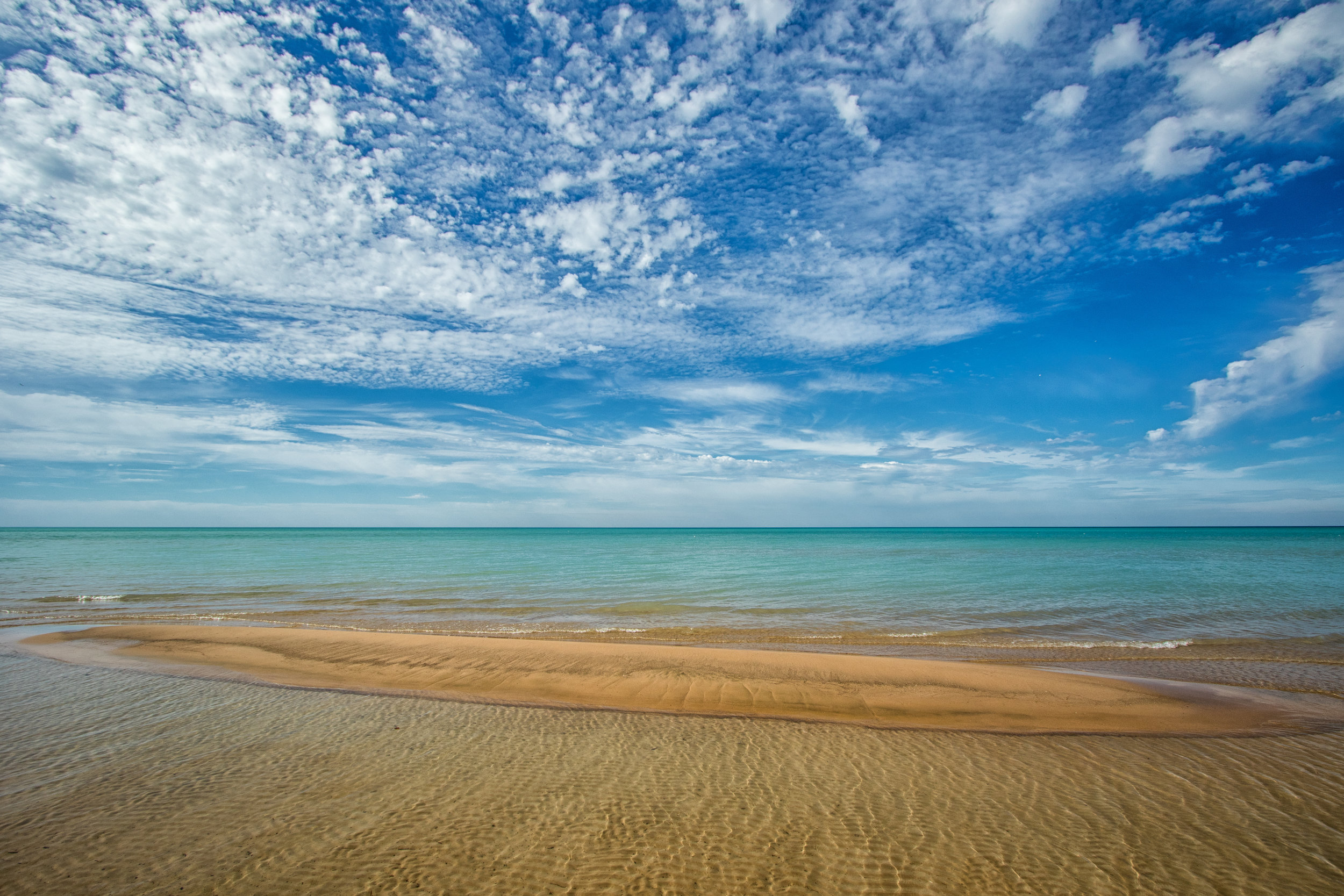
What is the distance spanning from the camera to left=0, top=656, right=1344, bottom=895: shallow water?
4.62 meters

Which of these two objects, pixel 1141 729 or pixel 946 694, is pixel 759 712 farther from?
pixel 1141 729

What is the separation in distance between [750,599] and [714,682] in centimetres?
1291

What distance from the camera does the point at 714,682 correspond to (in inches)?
411

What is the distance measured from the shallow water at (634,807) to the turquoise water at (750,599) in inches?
298

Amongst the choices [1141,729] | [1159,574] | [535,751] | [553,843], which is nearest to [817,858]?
[553,843]

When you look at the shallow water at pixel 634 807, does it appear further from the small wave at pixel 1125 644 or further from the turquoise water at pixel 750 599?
the turquoise water at pixel 750 599

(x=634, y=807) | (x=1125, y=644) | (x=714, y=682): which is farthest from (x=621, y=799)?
(x=1125, y=644)

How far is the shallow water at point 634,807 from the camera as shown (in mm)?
4625

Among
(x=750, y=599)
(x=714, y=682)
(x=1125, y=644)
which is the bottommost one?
(x=750, y=599)

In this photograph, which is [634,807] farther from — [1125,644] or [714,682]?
[1125,644]

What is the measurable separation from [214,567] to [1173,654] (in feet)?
155

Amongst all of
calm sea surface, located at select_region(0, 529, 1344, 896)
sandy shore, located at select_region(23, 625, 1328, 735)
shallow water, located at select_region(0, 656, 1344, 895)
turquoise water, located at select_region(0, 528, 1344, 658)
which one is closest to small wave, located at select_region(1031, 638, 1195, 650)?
turquoise water, located at select_region(0, 528, 1344, 658)

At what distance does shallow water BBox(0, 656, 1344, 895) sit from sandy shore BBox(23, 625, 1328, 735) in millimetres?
775

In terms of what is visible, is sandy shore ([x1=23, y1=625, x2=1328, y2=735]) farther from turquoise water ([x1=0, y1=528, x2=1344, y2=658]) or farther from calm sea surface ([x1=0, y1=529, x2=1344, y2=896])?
turquoise water ([x1=0, y1=528, x2=1344, y2=658])
